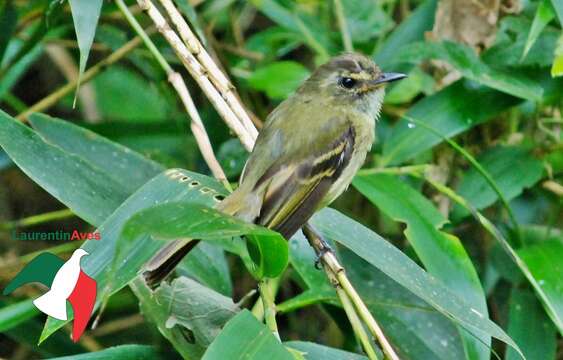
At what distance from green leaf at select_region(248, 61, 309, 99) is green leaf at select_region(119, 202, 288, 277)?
1.58 metres

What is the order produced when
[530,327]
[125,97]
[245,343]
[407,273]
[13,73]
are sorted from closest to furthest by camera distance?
1. [245,343]
2. [407,273]
3. [530,327]
4. [13,73]
5. [125,97]

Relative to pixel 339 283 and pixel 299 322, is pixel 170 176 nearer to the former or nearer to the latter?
pixel 339 283

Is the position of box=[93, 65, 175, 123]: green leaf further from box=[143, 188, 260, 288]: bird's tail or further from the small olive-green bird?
box=[143, 188, 260, 288]: bird's tail

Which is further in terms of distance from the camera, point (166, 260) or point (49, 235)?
point (49, 235)

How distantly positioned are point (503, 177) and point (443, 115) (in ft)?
0.98

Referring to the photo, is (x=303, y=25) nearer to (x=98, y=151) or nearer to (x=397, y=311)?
(x=98, y=151)

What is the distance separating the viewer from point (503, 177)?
3.61 meters

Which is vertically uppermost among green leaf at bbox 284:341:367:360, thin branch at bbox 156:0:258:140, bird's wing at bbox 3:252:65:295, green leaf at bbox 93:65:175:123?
green leaf at bbox 93:65:175:123

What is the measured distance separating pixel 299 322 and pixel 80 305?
188cm

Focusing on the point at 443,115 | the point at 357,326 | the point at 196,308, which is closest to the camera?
the point at 357,326

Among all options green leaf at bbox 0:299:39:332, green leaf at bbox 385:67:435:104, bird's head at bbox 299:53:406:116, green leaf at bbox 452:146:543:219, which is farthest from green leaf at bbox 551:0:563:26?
green leaf at bbox 0:299:39:332

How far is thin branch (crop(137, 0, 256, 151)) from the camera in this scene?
9.15 ft

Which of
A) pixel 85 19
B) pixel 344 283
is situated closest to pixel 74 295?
pixel 344 283

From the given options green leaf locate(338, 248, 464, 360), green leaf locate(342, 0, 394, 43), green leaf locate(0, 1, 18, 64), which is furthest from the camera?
green leaf locate(342, 0, 394, 43)
